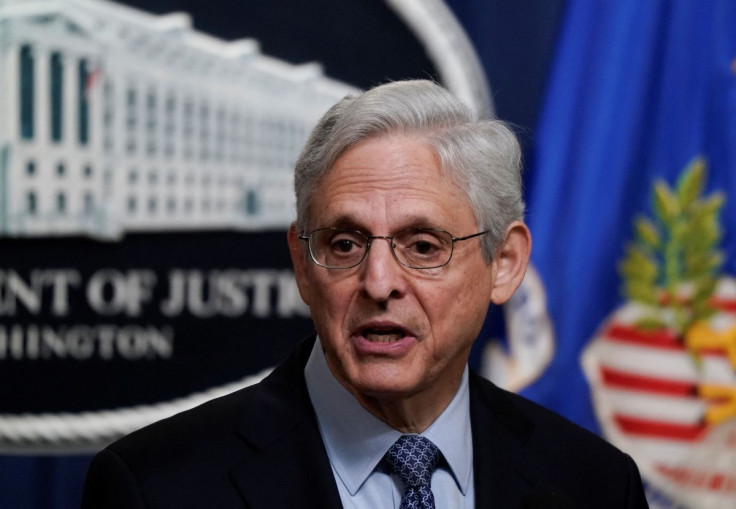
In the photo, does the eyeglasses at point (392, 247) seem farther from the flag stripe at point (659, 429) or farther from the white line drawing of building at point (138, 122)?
the flag stripe at point (659, 429)

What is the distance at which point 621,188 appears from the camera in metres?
3.04

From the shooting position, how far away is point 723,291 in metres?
3.04

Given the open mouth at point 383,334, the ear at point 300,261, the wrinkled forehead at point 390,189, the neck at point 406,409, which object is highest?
the wrinkled forehead at point 390,189

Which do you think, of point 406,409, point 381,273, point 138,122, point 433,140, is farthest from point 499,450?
point 138,122

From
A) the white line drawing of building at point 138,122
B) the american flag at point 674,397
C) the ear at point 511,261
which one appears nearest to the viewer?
the ear at point 511,261

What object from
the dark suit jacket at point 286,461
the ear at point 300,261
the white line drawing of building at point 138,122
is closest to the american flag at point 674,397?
the white line drawing of building at point 138,122

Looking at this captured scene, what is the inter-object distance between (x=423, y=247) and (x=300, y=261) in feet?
0.81

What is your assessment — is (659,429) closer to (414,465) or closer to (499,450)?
(499,450)

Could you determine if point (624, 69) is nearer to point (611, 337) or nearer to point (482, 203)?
point (611, 337)

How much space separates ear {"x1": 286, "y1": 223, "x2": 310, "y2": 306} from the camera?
1.58 metres

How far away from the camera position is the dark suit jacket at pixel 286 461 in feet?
4.63

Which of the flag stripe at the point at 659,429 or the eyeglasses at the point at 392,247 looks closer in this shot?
the eyeglasses at the point at 392,247

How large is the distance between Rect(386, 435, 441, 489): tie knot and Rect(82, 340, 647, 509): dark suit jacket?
0.10 meters

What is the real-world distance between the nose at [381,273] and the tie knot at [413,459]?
0.87 ft
